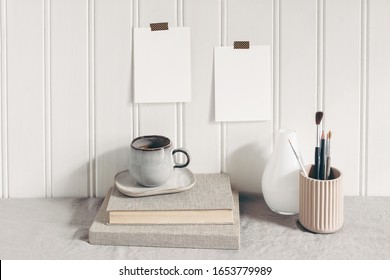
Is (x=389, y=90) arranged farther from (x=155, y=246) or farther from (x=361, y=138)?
(x=155, y=246)

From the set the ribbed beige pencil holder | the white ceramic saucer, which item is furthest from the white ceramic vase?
the white ceramic saucer

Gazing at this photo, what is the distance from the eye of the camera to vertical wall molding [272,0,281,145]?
110 cm

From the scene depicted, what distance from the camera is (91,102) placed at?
1138mm

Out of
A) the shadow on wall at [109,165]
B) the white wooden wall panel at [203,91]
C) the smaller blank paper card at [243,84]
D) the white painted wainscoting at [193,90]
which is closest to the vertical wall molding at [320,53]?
the white painted wainscoting at [193,90]

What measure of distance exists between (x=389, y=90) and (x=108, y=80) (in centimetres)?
59

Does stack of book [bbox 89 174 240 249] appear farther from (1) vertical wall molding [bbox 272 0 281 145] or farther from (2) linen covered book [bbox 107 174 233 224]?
(1) vertical wall molding [bbox 272 0 281 145]

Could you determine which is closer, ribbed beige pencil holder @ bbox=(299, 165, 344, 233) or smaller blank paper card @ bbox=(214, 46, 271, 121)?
ribbed beige pencil holder @ bbox=(299, 165, 344, 233)

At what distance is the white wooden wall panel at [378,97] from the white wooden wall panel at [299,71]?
0.12 m

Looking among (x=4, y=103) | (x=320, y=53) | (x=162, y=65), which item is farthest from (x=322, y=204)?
(x=4, y=103)

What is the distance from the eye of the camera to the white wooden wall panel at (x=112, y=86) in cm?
111

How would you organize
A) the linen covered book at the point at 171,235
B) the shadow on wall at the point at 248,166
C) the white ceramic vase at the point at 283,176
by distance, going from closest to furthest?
the linen covered book at the point at 171,235
the white ceramic vase at the point at 283,176
the shadow on wall at the point at 248,166

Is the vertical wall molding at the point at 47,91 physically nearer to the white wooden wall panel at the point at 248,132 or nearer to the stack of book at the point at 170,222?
the stack of book at the point at 170,222

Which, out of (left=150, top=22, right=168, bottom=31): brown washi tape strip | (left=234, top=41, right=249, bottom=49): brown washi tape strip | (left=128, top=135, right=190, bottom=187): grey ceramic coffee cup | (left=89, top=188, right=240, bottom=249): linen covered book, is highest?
(left=150, top=22, right=168, bottom=31): brown washi tape strip

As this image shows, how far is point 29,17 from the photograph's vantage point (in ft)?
3.67
